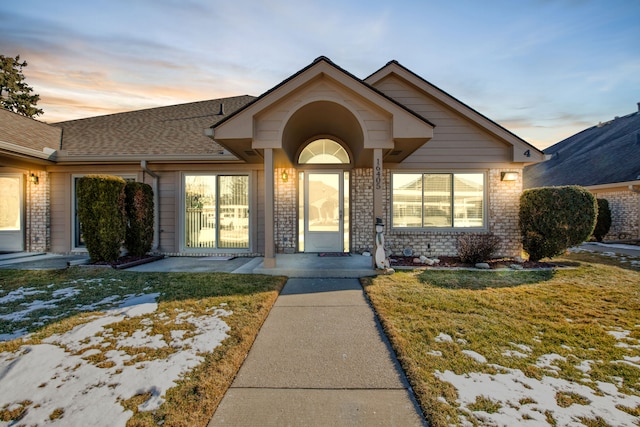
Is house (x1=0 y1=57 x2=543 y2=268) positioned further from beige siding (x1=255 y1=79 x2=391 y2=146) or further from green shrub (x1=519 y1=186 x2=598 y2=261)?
beige siding (x1=255 y1=79 x2=391 y2=146)

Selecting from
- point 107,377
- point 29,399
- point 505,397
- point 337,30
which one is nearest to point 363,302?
point 505,397

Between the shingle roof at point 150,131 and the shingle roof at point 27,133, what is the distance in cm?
32

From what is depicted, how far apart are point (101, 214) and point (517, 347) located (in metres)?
8.11

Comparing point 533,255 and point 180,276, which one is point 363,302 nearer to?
point 180,276

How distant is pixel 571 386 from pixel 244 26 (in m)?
9.91

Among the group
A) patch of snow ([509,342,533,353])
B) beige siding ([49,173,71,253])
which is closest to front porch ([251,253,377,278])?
patch of snow ([509,342,533,353])

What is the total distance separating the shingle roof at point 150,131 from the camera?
27.4 feet

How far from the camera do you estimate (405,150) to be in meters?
6.80

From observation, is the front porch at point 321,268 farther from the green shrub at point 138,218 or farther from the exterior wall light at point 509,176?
the exterior wall light at point 509,176

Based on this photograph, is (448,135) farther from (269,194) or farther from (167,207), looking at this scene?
(167,207)

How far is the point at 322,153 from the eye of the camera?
8.15m

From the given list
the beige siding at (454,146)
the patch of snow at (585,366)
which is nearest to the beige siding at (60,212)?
the beige siding at (454,146)

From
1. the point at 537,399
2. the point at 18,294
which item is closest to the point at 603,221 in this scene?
the point at 537,399

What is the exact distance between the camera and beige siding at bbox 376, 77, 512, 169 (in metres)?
7.84
